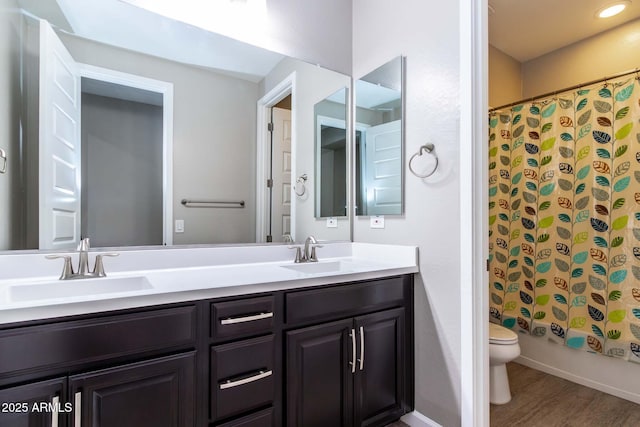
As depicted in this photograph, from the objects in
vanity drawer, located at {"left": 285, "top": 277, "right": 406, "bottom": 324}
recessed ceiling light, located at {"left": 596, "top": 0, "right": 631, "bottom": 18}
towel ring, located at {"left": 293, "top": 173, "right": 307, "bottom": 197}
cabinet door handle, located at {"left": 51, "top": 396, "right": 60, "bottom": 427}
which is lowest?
cabinet door handle, located at {"left": 51, "top": 396, "right": 60, "bottom": 427}

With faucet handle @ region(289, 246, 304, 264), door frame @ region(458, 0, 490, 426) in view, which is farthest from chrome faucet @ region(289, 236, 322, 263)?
door frame @ region(458, 0, 490, 426)

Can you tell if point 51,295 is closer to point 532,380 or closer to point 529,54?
point 532,380

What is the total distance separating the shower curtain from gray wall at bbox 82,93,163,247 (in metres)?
2.41

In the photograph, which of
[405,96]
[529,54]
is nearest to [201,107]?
[405,96]

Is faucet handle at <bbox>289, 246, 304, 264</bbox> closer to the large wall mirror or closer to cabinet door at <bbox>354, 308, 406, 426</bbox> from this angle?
the large wall mirror

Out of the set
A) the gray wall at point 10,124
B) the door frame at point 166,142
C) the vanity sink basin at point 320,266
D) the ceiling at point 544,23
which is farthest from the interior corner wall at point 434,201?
the gray wall at point 10,124

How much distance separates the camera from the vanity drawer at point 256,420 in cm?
110

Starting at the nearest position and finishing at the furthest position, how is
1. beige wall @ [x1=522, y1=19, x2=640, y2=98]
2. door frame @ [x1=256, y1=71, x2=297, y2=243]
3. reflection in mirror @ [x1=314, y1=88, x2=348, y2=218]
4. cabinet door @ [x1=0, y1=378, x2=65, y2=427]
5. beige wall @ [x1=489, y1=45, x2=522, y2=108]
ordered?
cabinet door @ [x1=0, y1=378, x2=65, y2=427]
door frame @ [x1=256, y1=71, x2=297, y2=243]
reflection in mirror @ [x1=314, y1=88, x2=348, y2=218]
beige wall @ [x1=522, y1=19, x2=640, y2=98]
beige wall @ [x1=489, y1=45, x2=522, y2=108]

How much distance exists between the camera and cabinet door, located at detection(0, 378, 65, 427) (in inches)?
31.5

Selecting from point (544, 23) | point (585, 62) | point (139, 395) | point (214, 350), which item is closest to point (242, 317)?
point (214, 350)

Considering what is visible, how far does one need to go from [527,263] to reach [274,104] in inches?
83.4

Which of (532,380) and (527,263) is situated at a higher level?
(527,263)

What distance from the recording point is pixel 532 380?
213 centimetres

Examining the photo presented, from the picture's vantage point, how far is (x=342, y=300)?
4.55 ft
